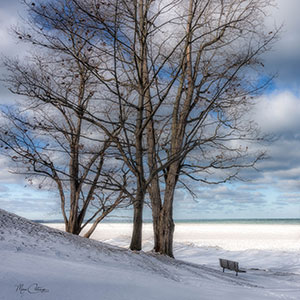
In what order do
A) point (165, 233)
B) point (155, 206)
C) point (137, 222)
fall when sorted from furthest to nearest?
point (155, 206), point (165, 233), point (137, 222)

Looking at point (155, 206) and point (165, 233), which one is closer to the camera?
point (165, 233)

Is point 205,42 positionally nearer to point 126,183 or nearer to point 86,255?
point 126,183

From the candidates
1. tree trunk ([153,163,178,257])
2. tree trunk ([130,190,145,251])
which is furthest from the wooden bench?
tree trunk ([130,190,145,251])

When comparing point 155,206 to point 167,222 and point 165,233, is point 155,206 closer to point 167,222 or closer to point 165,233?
point 167,222

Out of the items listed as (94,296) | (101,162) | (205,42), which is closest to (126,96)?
(101,162)

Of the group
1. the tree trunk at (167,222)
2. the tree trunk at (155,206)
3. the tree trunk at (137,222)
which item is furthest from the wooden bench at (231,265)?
the tree trunk at (137,222)

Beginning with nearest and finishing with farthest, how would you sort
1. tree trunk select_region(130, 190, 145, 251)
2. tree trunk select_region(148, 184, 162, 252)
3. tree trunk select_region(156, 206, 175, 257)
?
tree trunk select_region(130, 190, 145, 251)
tree trunk select_region(156, 206, 175, 257)
tree trunk select_region(148, 184, 162, 252)

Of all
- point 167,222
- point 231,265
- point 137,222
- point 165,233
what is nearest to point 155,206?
point 167,222

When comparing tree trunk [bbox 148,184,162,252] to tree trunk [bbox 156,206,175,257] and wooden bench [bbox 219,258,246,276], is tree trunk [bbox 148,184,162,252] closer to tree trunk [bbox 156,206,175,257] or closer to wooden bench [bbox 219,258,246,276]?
tree trunk [bbox 156,206,175,257]

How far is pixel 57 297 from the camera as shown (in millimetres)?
2746

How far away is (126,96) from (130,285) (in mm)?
8229

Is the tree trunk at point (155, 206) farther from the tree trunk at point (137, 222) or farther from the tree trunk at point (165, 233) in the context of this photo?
the tree trunk at point (137, 222)

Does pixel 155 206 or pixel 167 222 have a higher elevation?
pixel 155 206

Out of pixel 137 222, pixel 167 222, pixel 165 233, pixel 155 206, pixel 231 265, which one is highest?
pixel 155 206
